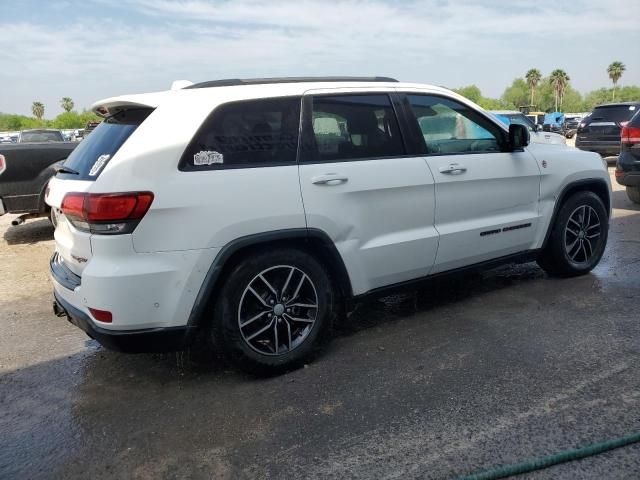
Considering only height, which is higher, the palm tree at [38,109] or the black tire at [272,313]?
the palm tree at [38,109]

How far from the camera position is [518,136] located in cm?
440

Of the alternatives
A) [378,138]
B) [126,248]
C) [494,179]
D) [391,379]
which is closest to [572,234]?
[494,179]

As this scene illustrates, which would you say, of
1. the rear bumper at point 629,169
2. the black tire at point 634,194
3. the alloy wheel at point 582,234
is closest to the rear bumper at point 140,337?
the alloy wheel at point 582,234

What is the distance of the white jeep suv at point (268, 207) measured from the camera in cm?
298

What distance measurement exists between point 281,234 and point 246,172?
1.35 ft

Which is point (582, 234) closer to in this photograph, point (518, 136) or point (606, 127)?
point (518, 136)

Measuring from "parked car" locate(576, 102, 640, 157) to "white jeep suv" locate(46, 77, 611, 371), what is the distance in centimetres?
1155

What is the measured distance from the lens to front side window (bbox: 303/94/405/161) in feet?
11.7

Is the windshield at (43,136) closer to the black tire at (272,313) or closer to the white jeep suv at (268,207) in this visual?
the white jeep suv at (268,207)

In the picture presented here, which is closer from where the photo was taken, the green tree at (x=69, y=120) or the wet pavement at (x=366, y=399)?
the wet pavement at (x=366, y=399)

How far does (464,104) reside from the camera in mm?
4363

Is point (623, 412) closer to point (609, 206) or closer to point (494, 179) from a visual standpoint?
point (494, 179)

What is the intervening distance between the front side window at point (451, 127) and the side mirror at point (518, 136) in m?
0.09

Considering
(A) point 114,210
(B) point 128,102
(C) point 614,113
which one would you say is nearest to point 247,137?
(B) point 128,102
